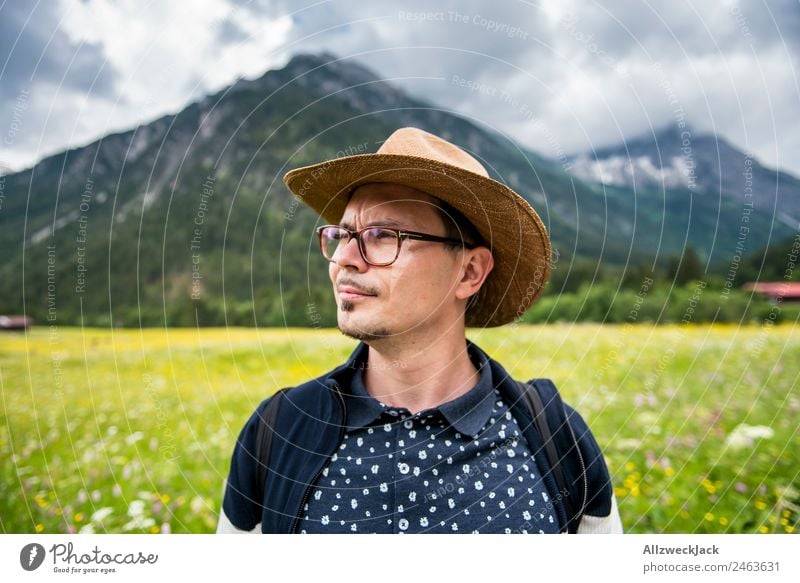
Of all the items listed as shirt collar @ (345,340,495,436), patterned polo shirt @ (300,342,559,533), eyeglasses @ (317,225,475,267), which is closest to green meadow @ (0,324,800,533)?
patterned polo shirt @ (300,342,559,533)

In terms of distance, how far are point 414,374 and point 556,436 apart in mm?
502

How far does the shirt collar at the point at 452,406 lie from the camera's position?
1.76 metres

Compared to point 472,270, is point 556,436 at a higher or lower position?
lower

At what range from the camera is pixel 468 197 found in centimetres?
186

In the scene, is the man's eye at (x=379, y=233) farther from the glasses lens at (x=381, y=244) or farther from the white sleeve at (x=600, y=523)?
the white sleeve at (x=600, y=523)

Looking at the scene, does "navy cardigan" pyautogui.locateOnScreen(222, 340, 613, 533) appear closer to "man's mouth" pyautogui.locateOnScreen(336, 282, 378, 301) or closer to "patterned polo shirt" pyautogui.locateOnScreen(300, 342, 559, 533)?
"patterned polo shirt" pyautogui.locateOnScreen(300, 342, 559, 533)

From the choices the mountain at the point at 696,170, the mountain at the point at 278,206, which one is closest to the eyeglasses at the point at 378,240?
the mountain at the point at 278,206

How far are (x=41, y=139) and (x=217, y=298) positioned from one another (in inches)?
57.8

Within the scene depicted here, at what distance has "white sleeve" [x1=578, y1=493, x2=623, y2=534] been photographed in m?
1.92

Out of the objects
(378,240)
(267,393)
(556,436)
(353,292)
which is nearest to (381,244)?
(378,240)

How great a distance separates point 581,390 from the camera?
12.5ft

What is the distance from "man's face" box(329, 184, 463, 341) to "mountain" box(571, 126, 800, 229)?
1.17 meters

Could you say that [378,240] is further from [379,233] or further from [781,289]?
[781,289]
